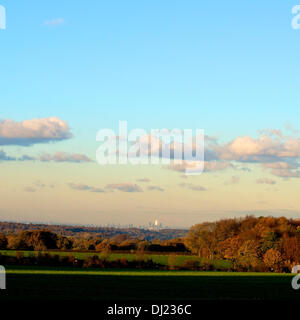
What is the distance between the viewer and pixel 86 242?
101 m

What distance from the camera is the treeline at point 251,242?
8269 cm

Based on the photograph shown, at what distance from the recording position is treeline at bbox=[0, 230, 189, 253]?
90438 mm

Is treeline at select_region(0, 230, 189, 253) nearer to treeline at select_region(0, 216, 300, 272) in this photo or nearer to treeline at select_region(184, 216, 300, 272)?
treeline at select_region(0, 216, 300, 272)

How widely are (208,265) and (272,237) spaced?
12252 millimetres

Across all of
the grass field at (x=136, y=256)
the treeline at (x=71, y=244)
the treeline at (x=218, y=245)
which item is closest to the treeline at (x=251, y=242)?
the treeline at (x=218, y=245)

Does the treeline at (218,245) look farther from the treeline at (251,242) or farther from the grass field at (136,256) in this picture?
the grass field at (136,256)

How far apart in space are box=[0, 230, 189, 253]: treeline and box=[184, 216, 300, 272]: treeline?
569cm

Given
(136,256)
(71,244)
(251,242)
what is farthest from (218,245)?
(71,244)

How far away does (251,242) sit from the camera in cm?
8519

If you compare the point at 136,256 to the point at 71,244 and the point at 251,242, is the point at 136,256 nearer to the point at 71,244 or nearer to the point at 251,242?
the point at 251,242
